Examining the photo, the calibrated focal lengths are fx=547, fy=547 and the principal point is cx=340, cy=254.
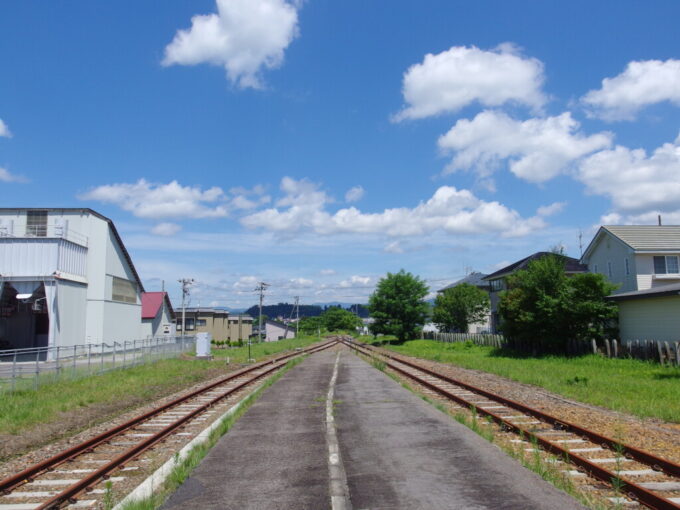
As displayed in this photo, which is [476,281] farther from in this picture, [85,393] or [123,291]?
[85,393]

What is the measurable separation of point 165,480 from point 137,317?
1766 inches

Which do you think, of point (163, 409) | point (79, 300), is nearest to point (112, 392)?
point (163, 409)

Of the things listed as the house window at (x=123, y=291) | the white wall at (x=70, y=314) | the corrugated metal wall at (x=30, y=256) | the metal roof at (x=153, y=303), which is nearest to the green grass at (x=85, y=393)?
the white wall at (x=70, y=314)

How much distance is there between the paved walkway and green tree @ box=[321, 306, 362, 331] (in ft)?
462

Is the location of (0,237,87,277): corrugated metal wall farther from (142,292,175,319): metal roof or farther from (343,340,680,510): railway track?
(343,340,680,510): railway track

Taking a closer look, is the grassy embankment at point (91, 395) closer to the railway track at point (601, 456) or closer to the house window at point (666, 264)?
the railway track at point (601, 456)

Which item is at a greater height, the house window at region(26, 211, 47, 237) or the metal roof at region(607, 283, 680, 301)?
the house window at region(26, 211, 47, 237)

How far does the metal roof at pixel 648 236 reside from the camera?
37.7 meters

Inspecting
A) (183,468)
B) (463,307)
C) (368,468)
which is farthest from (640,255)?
(183,468)

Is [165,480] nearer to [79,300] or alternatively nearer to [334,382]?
[334,382]

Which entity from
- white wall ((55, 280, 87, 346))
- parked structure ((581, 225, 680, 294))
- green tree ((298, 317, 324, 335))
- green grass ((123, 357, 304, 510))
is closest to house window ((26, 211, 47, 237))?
white wall ((55, 280, 87, 346))

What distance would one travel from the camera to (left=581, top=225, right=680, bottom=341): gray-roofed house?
2558cm

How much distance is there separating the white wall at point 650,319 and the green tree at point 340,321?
12633 cm

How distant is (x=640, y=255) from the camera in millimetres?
37656
